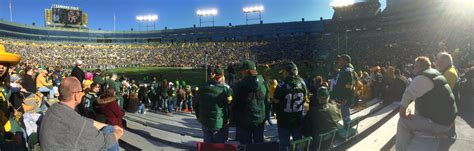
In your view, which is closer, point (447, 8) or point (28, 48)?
point (447, 8)

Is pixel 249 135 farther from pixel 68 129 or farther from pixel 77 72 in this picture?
pixel 77 72

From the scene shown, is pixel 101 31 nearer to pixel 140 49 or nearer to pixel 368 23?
pixel 140 49

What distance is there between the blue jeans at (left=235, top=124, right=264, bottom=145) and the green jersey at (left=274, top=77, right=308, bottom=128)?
0.38 meters

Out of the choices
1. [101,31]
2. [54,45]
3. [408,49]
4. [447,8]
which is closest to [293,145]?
[408,49]

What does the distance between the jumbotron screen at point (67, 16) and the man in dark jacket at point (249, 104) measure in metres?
102

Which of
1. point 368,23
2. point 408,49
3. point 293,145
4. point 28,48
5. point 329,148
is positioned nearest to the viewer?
point 293,145

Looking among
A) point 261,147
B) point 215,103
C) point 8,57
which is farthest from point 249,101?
point 8,57

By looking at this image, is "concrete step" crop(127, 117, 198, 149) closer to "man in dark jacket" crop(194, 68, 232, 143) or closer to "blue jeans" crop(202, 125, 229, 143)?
"blue jeans" crop(202, 125, 229, 143)

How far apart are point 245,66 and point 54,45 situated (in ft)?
319

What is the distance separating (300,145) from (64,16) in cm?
10672

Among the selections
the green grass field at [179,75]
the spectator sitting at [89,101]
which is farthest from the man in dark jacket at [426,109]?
the green grass field at [179,75]

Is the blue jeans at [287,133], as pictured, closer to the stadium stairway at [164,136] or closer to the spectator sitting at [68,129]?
the stadium stairway at [164,136]

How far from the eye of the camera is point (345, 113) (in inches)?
291

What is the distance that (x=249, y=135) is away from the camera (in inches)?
236
